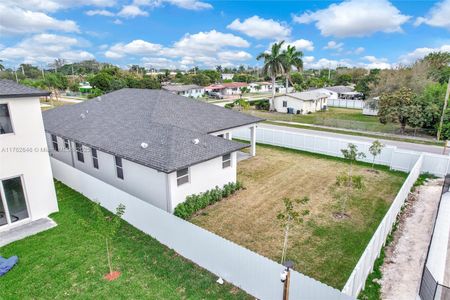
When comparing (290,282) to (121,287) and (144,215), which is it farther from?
(144,215)

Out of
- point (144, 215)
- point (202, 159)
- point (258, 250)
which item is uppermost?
point (202, 159)

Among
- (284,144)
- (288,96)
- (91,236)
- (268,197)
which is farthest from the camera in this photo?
(288,96)

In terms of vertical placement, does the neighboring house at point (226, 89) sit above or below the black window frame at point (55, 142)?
above

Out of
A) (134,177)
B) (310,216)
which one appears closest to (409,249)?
(310,216)

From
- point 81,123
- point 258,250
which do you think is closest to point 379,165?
point 258,250

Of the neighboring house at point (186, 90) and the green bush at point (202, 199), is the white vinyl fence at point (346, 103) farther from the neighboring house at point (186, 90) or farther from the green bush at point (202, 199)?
the green bush at point (202, 199)

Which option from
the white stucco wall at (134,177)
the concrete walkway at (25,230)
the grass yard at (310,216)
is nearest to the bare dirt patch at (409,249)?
the grass yard at (310,216)

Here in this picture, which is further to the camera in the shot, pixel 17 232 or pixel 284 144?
pixel 284 144

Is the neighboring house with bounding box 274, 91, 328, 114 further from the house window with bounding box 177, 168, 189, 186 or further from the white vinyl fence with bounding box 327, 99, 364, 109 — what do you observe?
the house window with bounding box 177, 168, 189, 186
